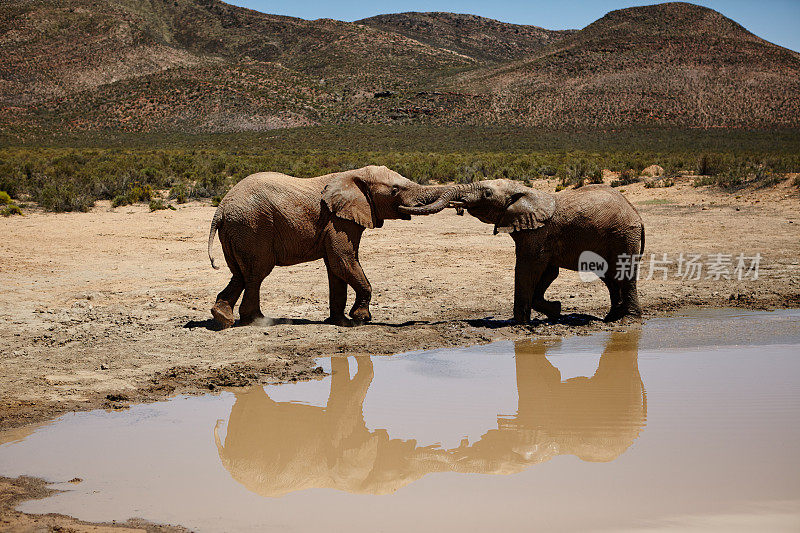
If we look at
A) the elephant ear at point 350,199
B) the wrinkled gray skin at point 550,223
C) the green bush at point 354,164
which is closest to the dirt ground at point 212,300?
the wrinkled gray skin at point 550,223

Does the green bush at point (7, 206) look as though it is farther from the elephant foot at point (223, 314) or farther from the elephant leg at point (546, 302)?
the elephant leg at point (546, 302)

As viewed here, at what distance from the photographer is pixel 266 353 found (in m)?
9.21

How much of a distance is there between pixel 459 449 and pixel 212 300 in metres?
6.67

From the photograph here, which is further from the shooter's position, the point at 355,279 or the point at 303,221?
the point at 355,279

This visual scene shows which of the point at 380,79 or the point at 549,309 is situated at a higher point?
the point at 380,79

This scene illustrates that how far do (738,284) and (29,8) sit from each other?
13546cm

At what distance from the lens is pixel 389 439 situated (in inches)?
261

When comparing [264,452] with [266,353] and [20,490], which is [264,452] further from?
[266,353]

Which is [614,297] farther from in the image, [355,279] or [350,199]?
[350,199]

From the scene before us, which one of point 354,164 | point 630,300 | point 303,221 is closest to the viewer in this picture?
point 303,221

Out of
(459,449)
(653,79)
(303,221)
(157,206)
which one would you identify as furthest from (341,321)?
(653,79)

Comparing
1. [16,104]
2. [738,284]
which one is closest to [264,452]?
[738,284]

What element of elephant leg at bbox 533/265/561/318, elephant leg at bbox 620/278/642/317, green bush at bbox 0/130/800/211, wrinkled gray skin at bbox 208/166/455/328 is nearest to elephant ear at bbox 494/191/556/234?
wrinkled gray skin at bbox 208/166/455/328

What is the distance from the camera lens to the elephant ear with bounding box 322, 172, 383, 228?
998cm
